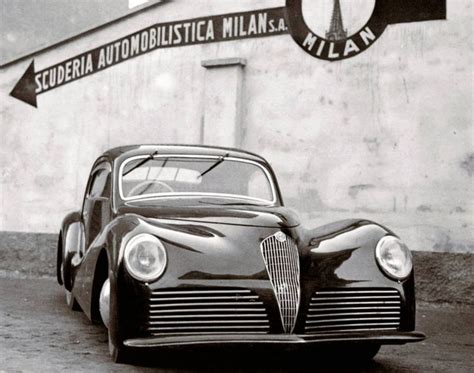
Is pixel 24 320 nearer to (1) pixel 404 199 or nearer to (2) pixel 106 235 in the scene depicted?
(2) pixel 106 235

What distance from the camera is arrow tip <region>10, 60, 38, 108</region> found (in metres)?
9.78

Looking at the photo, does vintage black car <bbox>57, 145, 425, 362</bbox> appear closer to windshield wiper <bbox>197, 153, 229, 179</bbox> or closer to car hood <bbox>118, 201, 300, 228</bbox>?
car hood <bbox>118, 201, 300, 228</bbox>

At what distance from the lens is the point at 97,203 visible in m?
5.14

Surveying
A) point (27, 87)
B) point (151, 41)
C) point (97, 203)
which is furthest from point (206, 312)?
point (27, 87)

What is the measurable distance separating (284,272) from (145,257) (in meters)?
0.77

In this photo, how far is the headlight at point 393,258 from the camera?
3865 millimetres

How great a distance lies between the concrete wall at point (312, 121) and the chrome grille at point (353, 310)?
3.47 meters

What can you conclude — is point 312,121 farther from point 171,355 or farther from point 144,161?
point 171,355

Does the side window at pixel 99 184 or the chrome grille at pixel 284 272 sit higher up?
the side window at pixel 99 184

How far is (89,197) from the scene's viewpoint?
18.2 ft

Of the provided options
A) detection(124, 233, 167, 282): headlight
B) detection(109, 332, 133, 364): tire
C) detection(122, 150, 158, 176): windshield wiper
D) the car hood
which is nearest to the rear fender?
detection(122, 150, 158, 176): windshield wiper

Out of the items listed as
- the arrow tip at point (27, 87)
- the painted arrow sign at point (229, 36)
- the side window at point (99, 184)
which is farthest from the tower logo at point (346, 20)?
the arrow tip at point (27, 87)

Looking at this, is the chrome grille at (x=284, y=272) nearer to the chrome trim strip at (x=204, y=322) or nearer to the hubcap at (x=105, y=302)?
the chrome trim strip at (x=204, y=322)

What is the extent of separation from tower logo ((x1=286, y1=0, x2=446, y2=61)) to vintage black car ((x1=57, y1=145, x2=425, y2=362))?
378 cm
